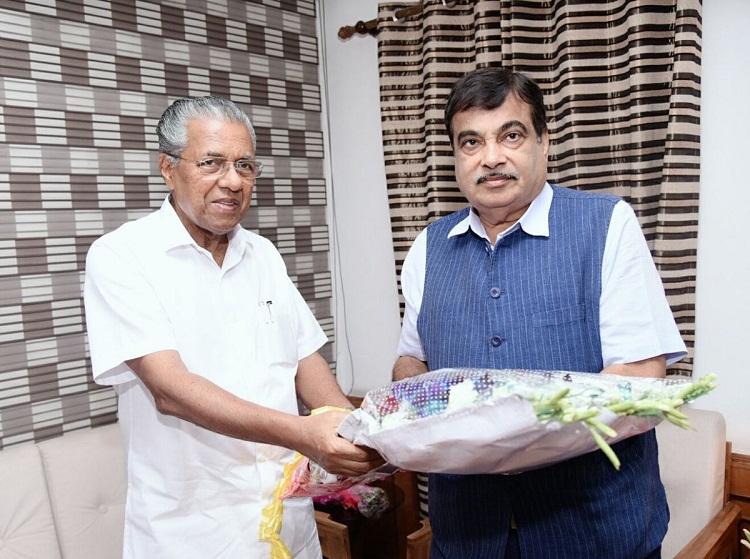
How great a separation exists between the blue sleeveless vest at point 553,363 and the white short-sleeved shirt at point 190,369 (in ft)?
1.37

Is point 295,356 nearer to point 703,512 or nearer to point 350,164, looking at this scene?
point 703,512

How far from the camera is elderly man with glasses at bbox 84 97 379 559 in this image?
1.34 m

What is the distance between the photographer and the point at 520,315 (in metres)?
1.24

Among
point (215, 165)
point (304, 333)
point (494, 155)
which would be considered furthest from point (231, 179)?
point (494, 155)

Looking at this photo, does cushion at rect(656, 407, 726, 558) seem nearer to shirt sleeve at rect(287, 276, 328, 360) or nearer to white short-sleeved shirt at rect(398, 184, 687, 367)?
white short-sleeved shirt at rect(398, 184, 687, 367)

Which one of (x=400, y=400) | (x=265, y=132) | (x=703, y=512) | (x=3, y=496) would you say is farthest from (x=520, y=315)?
(x=265, y=132)

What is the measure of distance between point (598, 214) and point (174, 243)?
85 cm

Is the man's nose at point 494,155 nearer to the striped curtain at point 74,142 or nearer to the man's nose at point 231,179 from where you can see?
the man's nose at point 231,179

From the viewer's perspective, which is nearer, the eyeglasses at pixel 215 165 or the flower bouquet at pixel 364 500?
the eyeglasses at pixel 215 165

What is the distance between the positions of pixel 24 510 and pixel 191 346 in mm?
1124

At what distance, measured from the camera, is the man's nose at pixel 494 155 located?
50.2 inches

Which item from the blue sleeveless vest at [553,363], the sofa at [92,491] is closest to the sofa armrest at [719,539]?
the sofa at [92,491]

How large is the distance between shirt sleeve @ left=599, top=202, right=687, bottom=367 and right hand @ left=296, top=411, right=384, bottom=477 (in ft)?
1.51

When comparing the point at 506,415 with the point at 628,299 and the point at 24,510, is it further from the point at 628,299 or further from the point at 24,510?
the point at 24,510
